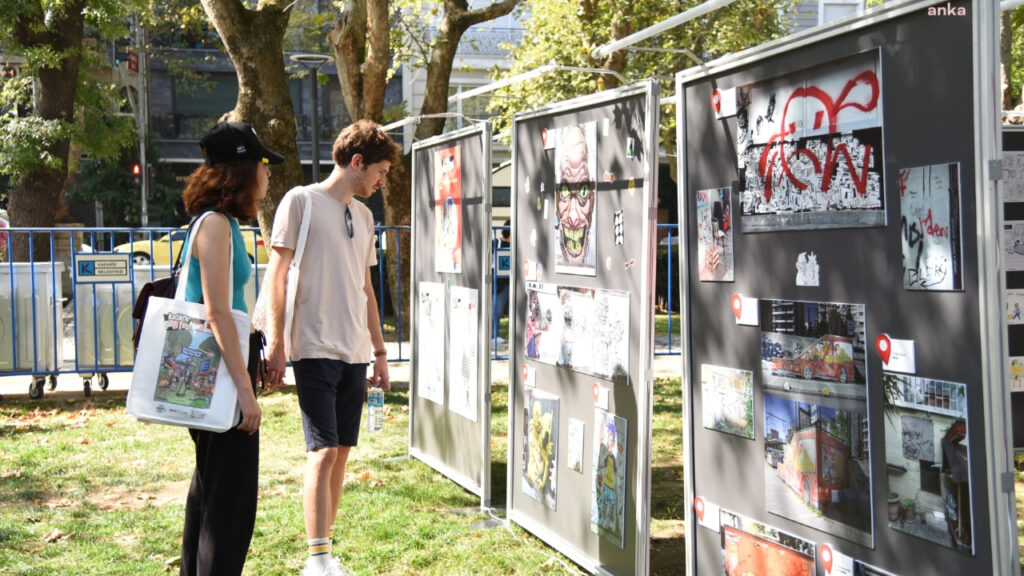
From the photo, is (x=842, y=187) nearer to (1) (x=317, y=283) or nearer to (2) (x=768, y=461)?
(2) (x=768, y=461)

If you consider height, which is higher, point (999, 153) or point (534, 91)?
point (534, 91)

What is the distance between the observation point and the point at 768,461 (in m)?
3.88

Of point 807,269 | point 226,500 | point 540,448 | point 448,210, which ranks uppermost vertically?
point 448,210

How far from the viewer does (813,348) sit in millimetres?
3607

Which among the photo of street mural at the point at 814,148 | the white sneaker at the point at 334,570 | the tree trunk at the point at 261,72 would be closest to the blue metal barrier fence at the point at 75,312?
the tree trunk at the point at 261,72

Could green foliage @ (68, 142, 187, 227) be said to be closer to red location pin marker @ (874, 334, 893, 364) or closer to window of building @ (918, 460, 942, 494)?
red location pin marker @ (874, 334, 893, 364)

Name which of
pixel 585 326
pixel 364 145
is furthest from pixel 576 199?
pixel 364 145

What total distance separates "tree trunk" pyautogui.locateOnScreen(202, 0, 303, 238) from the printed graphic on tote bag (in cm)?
730

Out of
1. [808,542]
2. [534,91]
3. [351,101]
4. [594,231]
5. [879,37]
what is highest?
[534,91]

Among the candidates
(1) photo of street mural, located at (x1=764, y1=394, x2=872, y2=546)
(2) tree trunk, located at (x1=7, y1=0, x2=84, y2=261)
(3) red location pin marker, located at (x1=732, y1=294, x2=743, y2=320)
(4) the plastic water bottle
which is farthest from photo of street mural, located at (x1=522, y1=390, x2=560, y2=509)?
(2) tree trunk, located at (x1=7, y1=0, x2=84, y2=261)

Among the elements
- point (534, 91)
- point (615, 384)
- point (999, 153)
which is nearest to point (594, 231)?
point (615, 384)

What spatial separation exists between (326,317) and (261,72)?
678cm

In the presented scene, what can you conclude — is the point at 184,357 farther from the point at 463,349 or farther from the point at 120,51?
the point at 120,51

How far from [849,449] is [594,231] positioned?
6.28 feet
